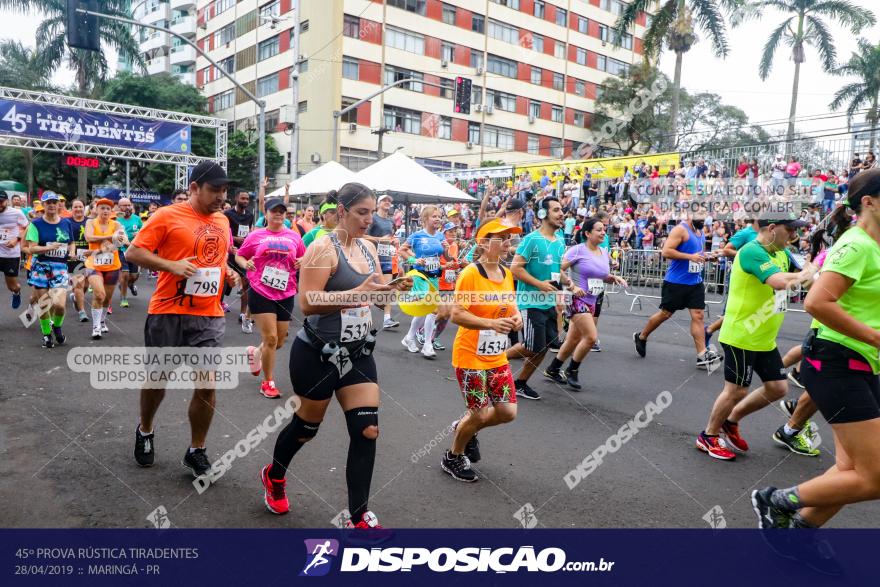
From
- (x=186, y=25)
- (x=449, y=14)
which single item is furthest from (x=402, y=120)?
(x=186, y=25)

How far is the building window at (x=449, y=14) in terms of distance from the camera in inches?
1742

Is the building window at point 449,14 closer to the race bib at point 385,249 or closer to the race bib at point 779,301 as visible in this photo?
the race bib at point 385,249

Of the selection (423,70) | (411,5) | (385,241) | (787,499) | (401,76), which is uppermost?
(411,5)

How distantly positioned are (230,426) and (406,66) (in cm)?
4074

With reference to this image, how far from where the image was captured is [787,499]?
316 centimetres

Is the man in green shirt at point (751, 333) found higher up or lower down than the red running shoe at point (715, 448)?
higher up

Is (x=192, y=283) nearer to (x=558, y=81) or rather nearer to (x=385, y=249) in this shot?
(x=385, y=249)

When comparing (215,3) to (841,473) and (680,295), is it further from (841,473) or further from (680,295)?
(841,473)

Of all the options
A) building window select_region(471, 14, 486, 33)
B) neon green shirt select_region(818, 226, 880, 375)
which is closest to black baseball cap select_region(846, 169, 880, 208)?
neon green shirt select_region(818, 226, 880, 375)

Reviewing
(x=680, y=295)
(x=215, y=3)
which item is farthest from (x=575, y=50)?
(x=680, y=295)


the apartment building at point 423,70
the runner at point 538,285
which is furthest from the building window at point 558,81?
the runner at point 538,285

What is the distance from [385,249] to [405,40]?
37430mm

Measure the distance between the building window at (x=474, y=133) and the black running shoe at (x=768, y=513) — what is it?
146 ft

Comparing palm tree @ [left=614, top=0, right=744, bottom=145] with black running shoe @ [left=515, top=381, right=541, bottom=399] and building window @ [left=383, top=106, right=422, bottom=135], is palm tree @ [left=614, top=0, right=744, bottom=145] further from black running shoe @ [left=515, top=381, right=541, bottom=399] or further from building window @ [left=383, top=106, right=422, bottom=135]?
black running shoe @ [left=515, top=381, right=541, bottom=399]
